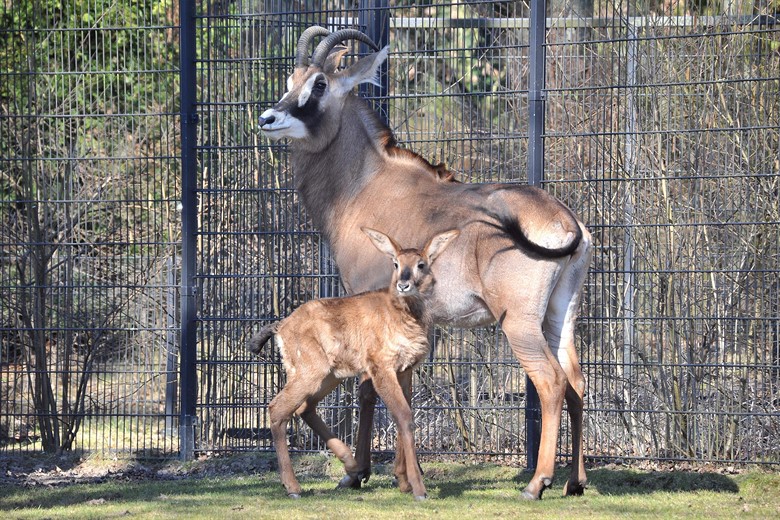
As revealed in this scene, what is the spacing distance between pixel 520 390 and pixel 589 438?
0.80m

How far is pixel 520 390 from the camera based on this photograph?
1014cm

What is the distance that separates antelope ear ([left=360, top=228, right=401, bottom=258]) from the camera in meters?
7.65

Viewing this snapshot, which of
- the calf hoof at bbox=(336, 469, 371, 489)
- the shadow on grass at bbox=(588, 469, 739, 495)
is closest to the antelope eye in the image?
the calf hoof at bbox=(336, 469, 371, 489)

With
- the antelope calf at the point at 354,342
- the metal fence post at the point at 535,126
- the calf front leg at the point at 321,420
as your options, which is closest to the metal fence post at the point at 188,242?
the calf front leg at the point at 321,420

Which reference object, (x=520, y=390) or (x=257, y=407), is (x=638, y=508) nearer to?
(x=520, y=390)

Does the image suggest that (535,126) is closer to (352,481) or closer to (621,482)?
(621,482)

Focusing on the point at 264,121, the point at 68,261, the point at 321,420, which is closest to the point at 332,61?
the point at 264,121

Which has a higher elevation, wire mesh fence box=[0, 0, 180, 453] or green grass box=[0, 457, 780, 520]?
wire mesh fence box=[0, 0, 180, 453]

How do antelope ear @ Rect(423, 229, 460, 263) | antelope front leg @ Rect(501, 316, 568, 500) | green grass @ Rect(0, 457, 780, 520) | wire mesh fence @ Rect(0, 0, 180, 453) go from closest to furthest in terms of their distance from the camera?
green grass @ Rect(0, 457, 780, 520), antelope front leg @ Rect(501, 316, 568, 500), antelope ear @ Rect(423, 229, 460, 263), wire mesh fence @ Rect(0, 0, 180, 453)

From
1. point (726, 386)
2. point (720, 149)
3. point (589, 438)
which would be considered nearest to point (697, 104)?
point (720, 149)

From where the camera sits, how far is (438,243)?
765cm

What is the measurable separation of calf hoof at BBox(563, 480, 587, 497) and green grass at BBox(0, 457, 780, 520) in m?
0.06

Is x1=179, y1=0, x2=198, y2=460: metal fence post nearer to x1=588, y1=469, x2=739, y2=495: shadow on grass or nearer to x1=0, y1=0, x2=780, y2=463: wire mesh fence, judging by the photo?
x1=0, y1=0, x2=780, y2=463: wire mesh fence

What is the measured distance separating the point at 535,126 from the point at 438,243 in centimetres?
197
